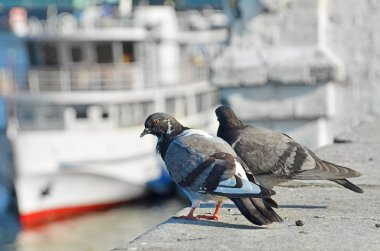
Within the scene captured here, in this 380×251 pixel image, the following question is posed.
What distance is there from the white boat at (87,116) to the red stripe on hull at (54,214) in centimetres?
3

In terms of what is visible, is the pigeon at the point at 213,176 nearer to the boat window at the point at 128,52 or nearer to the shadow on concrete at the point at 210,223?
the shadow on concrete at the point at 210,223

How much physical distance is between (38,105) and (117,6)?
14.4 metres

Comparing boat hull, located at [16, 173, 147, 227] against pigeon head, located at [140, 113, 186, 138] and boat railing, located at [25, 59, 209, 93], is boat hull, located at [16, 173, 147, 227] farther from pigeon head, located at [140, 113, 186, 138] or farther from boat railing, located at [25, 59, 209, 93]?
pigeon head, located at [140, 113, 186, 138]

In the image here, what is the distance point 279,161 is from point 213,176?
451mm

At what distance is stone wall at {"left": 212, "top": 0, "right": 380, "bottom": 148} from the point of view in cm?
512

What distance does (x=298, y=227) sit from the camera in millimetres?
2746

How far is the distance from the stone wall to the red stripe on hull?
64.2 ft

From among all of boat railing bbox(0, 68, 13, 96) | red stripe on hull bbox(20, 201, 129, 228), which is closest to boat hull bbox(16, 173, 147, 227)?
red stripe on hull bbox(20, 201, 129, 228)

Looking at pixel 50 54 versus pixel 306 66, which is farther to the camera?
pixel 50 54

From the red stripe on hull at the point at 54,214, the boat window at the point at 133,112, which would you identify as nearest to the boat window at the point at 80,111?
the boat window at the point at 133,112

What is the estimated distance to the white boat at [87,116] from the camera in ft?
79.8

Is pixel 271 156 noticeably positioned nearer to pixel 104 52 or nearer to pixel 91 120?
pixel 91 120

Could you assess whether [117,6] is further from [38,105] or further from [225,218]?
[225,218]

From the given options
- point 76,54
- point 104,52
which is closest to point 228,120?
point 76,54
